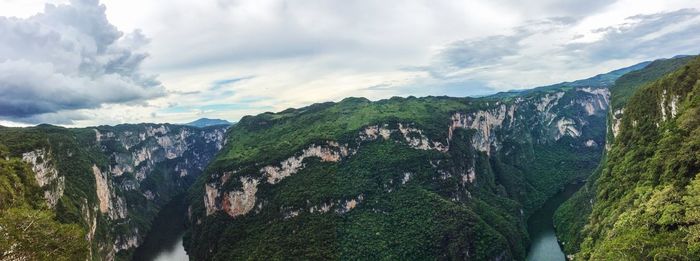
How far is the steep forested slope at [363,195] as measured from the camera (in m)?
114

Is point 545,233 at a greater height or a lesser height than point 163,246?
lesser

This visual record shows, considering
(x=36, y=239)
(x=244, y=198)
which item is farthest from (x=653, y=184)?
(x=244, y=198)

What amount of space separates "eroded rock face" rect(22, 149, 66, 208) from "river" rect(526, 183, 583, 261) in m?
108

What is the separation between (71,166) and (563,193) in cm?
16755

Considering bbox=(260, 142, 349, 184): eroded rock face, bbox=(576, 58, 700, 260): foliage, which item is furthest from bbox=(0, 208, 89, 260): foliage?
bbox=(260, 142, 349, 184): eroded rock face

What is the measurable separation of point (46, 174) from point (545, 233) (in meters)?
127

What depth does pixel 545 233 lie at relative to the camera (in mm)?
146375

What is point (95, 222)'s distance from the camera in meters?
138

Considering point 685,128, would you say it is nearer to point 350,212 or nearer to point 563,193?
point 350,212

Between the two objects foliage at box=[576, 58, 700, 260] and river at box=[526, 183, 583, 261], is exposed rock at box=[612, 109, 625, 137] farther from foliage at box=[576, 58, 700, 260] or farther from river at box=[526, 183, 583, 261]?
river at box=[526, 183, 583, 261]

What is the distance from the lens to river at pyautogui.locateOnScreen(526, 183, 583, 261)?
411 feet

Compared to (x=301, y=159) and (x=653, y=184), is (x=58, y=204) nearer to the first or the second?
(x=301, y=159)

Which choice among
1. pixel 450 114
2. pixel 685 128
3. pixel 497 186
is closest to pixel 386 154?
pixel 450 114

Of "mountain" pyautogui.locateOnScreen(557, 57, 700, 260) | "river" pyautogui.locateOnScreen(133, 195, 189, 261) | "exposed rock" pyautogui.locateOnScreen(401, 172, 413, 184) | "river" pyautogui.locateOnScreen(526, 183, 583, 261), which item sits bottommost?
"river" pyautogui.locateOnScreen(526, 183, 583, 261)
